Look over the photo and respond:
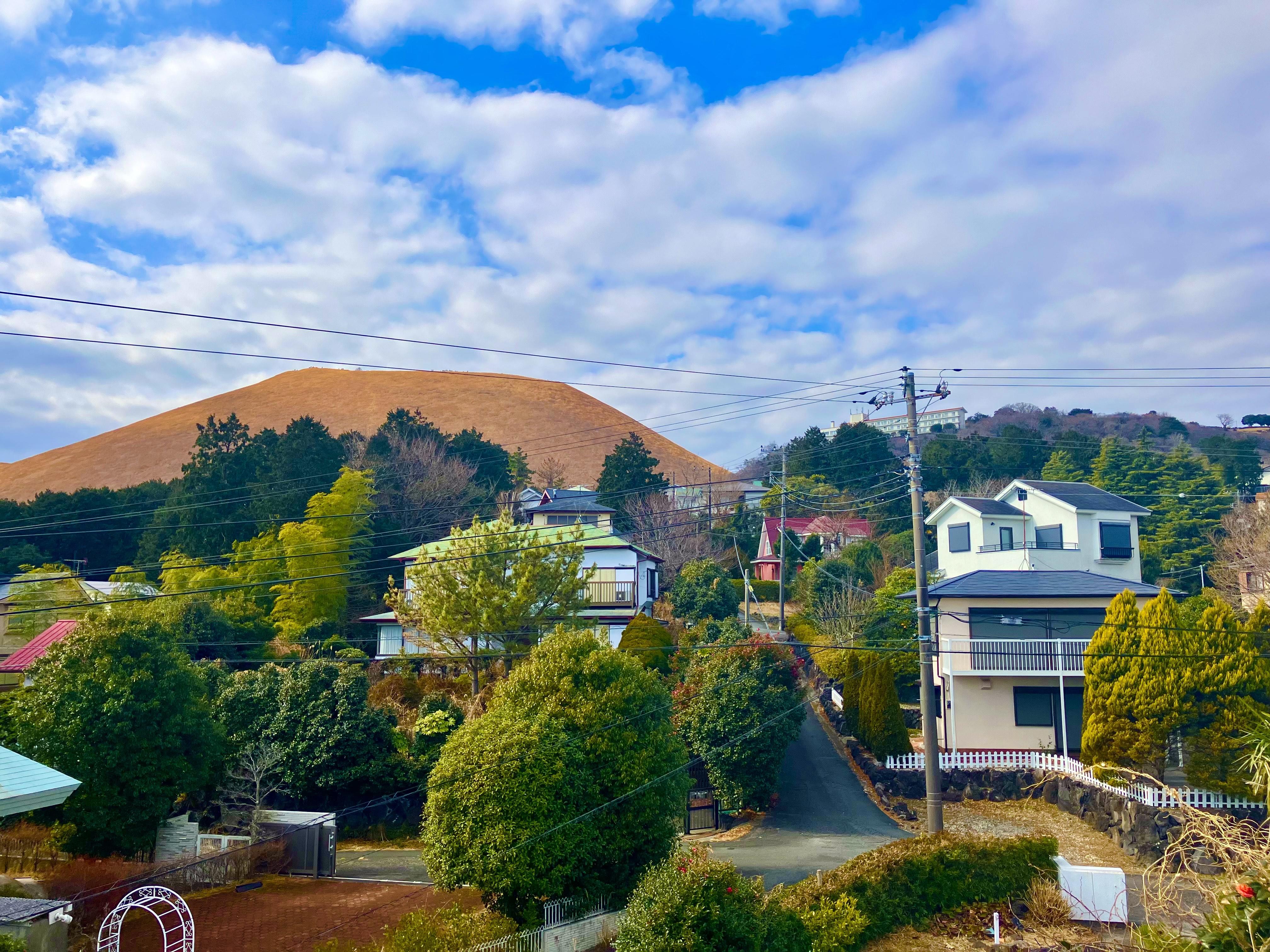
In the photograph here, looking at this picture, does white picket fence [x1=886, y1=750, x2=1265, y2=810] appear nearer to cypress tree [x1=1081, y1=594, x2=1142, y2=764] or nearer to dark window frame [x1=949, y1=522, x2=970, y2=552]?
cypress tree [x1=1081, y1=594, x2=1142, y2=764]

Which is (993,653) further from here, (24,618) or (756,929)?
(24,618)

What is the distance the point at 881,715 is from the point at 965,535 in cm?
1336

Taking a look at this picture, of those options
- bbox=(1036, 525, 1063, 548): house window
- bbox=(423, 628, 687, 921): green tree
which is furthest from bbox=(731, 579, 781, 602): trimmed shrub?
bbox=(423, 628, 687, 921): green tree

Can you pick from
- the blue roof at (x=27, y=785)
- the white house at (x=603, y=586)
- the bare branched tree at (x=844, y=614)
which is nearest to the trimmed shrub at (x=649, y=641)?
the white house at (x=603, y=586)

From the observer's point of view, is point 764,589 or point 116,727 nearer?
point 116,727

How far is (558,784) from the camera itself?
567 inches

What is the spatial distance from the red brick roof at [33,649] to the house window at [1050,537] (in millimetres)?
37167

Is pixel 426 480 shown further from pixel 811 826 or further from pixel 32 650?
pixel 811 826

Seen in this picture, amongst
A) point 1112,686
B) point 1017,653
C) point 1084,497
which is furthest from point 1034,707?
point 1084,497

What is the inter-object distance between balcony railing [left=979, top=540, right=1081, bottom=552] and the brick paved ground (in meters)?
26.1

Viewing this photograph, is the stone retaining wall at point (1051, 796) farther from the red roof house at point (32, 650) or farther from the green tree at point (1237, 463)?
the green tree at point (1237, 463)

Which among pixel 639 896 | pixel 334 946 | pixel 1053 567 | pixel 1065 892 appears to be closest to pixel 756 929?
pixel 639 896

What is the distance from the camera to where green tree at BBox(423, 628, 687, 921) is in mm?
13836

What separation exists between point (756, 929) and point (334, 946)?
20.6 ft
